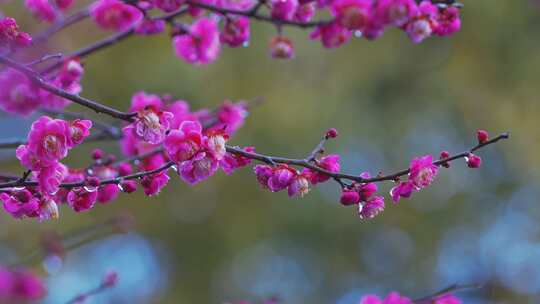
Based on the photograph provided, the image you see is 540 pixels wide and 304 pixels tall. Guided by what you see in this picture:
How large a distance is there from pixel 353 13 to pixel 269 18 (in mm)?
318

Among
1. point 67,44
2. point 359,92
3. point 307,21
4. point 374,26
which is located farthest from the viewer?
point 359,92

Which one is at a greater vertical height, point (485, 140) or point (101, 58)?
point (101, 58)

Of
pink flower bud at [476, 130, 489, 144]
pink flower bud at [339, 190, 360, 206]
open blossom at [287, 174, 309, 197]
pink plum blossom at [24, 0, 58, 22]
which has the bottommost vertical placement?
pink flower bud at [339, 190, 360, 206]

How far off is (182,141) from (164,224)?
391 centimetres

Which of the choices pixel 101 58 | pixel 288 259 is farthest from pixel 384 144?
pixel 101 58

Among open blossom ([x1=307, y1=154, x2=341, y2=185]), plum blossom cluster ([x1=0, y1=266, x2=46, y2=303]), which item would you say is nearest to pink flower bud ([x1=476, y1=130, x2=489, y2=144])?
open blossom ([x1=307, y1=154, x2=341, y2=185])

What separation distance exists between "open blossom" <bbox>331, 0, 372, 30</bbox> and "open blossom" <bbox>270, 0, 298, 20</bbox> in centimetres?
23

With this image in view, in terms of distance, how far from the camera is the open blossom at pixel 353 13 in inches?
52.2

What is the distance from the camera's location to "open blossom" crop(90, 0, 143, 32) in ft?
5.69

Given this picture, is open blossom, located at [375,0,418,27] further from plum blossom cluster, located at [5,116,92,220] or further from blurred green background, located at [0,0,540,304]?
blurred green background, located at [0,0,540,304]

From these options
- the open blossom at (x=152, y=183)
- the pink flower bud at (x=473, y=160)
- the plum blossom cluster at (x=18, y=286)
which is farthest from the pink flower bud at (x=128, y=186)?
the plum blossom cluster at (x=18, y=286)

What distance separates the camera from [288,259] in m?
5.57

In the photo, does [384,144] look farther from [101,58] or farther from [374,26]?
[374,26]

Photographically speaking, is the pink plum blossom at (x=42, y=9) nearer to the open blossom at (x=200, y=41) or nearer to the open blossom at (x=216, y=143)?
the open blossom at (x=200, y=41)
